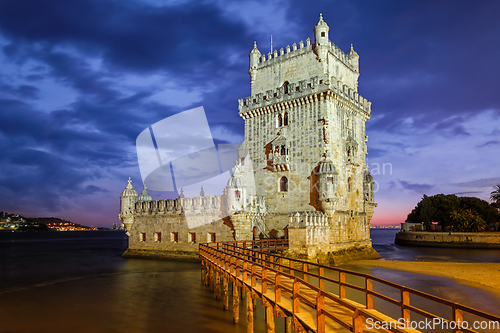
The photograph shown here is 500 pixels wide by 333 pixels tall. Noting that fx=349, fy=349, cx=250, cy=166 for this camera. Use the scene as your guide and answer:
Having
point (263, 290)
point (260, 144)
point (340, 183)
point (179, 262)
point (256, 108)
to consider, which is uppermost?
point (256, 108)

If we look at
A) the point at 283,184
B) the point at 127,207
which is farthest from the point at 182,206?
the point at 283,184

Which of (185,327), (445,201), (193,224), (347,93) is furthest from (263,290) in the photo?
(445,201)

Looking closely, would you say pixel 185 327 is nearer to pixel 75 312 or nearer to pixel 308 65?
pixel 75 312

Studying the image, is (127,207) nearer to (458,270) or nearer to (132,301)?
(132,301)

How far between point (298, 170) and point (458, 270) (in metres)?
14.9

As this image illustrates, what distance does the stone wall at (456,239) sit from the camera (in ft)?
172

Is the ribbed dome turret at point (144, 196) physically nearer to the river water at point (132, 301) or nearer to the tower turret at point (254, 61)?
the river water at point (132, 301)

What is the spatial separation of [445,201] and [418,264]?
43865 mm

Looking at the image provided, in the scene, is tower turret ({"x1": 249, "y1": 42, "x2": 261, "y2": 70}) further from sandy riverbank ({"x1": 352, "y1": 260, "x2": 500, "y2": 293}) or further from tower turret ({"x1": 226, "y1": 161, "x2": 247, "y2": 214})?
sandy riverbank ({"x1": 352, "y1": 260, "x2": 500, "y2": 293})

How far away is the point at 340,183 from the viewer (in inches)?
1156

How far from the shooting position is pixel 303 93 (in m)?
29.5

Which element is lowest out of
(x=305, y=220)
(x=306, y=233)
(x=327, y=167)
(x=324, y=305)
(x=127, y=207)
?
(x=324, y=305)

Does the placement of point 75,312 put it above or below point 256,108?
below

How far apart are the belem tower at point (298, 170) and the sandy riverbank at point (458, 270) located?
8.95 ft
